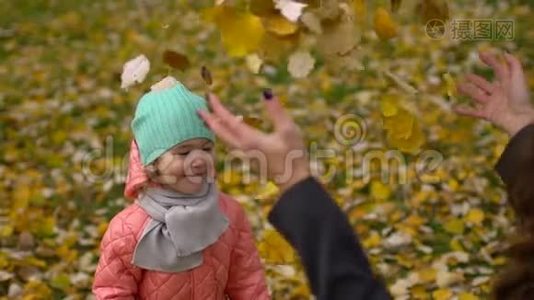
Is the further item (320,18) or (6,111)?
(6,111)

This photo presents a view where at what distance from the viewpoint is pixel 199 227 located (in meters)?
2.32

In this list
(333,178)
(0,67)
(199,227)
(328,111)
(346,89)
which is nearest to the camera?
(199,227)

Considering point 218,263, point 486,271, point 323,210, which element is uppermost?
point 323,210

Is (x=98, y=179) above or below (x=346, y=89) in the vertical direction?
below

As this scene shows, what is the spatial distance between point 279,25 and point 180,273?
73 cm

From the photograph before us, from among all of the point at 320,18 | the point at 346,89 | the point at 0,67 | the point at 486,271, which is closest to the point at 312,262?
the point at 320,18

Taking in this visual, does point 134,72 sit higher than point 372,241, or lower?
higher

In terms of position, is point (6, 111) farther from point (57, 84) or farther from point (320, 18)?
point (320, 18)

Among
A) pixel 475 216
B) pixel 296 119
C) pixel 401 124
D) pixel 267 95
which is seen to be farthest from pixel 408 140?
pixel 296 119

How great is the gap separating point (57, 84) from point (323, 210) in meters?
5.60

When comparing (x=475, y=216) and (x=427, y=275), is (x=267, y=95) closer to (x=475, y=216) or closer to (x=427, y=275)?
(x=427, y=275)

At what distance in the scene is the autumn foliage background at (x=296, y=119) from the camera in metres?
2.25

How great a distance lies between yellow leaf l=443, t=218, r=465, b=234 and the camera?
428 cm

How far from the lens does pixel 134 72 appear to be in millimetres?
2242
